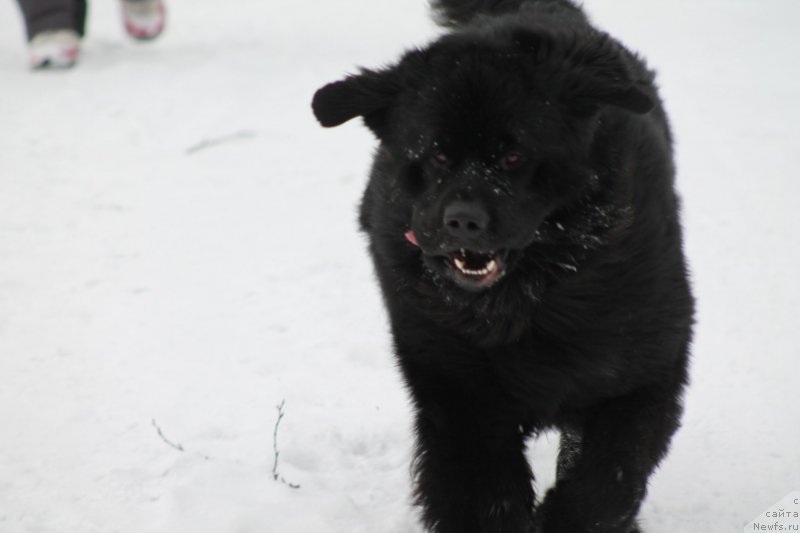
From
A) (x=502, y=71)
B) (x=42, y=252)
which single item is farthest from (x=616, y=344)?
A: (x=42, y=252)

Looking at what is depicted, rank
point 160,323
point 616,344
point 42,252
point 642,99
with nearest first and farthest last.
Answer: point 642,99 → point 616,344 → point 160,323 → point 42,252

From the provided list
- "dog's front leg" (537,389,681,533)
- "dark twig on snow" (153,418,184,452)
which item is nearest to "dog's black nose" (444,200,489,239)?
"dog's front leg" (537,389,681,533)

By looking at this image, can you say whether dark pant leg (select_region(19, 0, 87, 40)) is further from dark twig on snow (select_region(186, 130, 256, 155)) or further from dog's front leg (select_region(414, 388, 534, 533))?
dog's front leg (select_region(414, 388, 534, 533))

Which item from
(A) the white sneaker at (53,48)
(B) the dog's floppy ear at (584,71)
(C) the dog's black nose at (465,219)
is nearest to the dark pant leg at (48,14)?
(A) the white sneaker at (53,48)

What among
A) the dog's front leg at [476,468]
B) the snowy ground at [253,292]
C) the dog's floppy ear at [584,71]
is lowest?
the snowy ground at [253,292]

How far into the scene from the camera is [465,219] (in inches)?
116

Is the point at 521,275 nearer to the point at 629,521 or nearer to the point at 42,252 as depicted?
the point at 629,521

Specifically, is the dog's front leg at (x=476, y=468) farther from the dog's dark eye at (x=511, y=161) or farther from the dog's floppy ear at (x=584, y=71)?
the dog's floppy ear at (x=584, y=71)

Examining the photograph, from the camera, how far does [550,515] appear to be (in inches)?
136

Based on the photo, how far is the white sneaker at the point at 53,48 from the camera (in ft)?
31.0

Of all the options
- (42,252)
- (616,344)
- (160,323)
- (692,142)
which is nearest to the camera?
(616,344)

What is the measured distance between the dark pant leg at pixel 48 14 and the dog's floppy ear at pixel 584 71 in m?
7.23

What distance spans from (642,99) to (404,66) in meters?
0.78

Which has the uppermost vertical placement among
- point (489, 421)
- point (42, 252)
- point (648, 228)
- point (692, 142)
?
point (648, 228)
